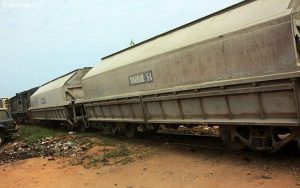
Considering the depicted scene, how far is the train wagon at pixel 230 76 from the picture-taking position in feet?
26.5

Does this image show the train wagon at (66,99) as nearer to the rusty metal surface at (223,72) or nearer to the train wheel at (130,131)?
the train wheel at (130,131)

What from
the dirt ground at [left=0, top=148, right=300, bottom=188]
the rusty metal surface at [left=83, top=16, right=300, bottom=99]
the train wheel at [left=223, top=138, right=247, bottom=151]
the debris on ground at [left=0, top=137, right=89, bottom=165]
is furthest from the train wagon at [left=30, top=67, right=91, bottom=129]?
the train wheel at [left=223, top=138, right=247, bottom=151]

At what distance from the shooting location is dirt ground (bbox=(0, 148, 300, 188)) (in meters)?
8.23

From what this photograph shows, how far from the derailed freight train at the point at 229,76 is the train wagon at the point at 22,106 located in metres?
19.2

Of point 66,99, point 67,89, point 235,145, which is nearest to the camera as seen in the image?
point 235,145

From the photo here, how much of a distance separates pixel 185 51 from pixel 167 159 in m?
2.84

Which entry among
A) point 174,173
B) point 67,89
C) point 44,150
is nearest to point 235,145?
point 174,173

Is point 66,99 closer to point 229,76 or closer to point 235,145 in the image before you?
point 235,145

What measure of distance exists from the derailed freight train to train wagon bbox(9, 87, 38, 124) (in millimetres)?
19247

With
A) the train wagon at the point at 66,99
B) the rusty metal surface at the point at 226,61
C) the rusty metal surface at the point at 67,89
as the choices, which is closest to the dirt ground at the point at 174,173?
the rusty metal surface at the point at 226,61

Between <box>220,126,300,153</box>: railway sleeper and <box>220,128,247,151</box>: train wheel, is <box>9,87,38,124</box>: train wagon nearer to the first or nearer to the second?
<box>220,128,247,151</box>: train wheel

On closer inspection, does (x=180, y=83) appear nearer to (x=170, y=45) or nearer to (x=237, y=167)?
(x=170, y=45)

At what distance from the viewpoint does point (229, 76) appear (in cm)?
939

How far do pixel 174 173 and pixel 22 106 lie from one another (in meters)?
26.7
